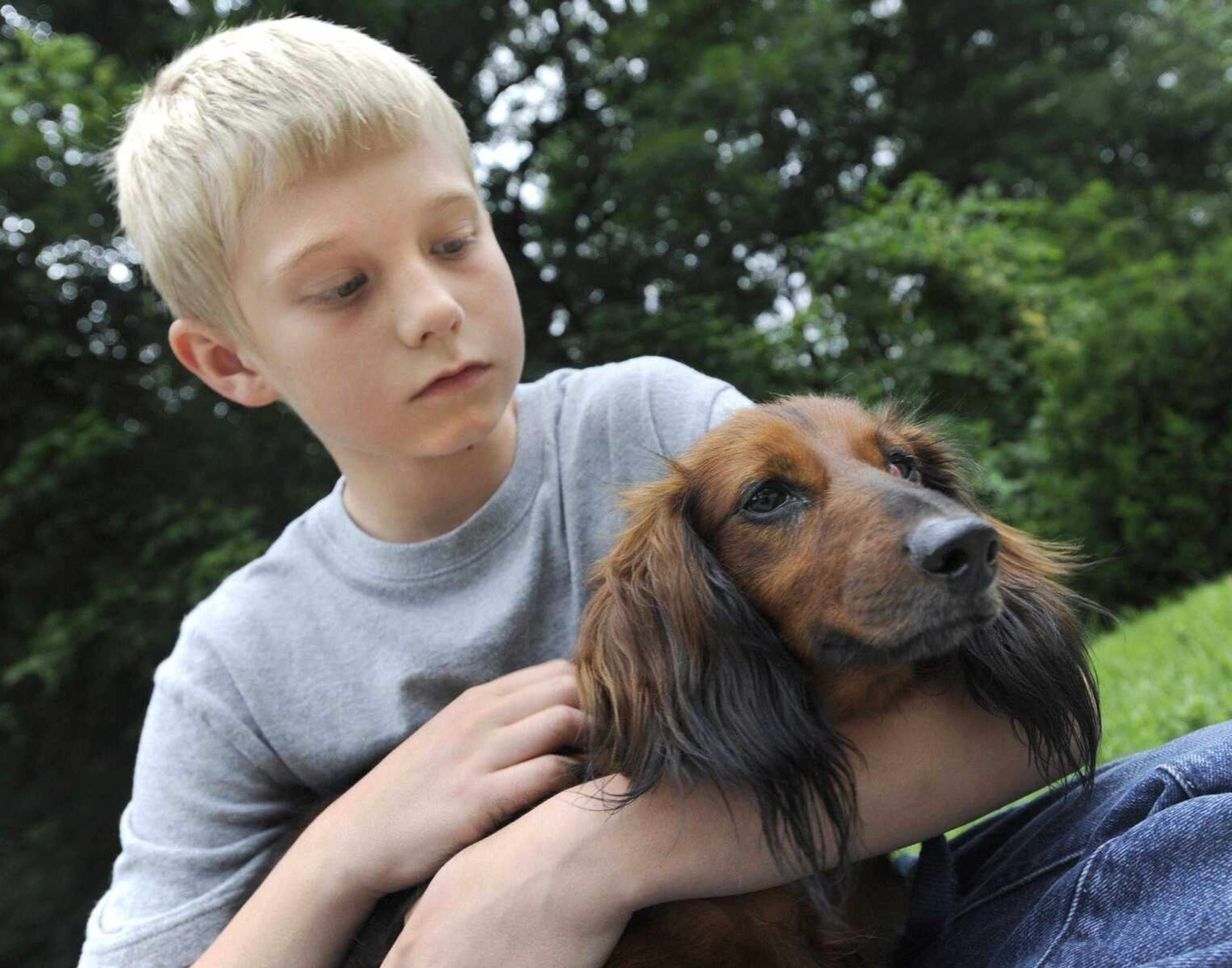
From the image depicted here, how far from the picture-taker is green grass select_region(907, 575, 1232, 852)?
3008 mm

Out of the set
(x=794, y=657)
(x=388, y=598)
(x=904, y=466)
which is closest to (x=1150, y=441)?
(x=904, y=466)

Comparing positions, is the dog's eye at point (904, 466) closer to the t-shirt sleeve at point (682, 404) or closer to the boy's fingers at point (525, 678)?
the t-shirt sleeve at point (682, 404)

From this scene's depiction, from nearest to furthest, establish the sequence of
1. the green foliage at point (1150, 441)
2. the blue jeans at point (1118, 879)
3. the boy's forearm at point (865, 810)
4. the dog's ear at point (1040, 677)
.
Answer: the blue jeans at point (1118, 879)
the boy's forearm at point (865, 810)
the dog's ear at point (1040, 677)
the green foliage at point (1150, 441)

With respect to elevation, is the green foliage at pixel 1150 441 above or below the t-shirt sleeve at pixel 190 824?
below

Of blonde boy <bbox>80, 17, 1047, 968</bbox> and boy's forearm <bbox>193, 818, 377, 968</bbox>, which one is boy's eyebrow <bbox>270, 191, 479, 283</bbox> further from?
boy's forearm <bbox>193, 818, 377, 968</bbox>

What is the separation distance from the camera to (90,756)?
6.81m

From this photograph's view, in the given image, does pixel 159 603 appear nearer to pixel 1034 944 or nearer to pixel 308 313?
pixel 308 313

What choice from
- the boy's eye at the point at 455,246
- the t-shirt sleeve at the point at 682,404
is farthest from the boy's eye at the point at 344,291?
the t-shirt sleeve at the point at 682,404

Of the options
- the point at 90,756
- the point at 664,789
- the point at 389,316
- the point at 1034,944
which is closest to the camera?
the point at 1034,944

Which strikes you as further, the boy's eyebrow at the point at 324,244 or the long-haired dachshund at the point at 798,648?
the boy's eyebrow at the point at 324,244

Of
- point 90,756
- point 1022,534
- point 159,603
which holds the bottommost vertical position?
point 90,756

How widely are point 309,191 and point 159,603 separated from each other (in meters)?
5.06

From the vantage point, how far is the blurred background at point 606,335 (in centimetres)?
579

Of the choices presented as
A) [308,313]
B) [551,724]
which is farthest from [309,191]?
[551,724]
